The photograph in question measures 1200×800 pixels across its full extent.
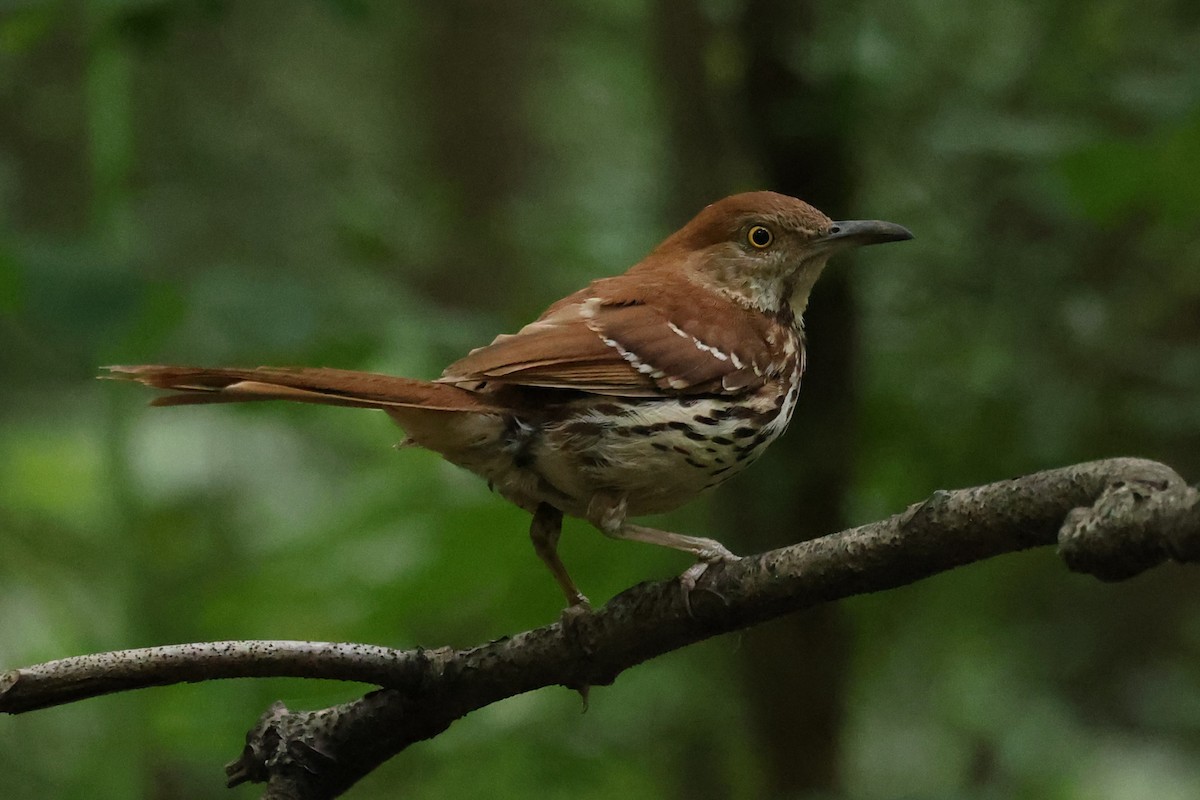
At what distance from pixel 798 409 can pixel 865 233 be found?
1.08 metres

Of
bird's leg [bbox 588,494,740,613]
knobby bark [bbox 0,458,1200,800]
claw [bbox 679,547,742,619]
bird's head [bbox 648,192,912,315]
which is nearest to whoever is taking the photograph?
knobby bark [bbox 0,458,1200,800]

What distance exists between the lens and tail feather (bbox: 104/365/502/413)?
229 cm

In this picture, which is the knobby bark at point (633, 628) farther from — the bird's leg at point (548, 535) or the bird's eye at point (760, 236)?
the bird's eye at point (760, 236)

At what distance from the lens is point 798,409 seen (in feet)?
14.3

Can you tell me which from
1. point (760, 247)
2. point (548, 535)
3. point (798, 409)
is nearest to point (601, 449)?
point (548, 535)

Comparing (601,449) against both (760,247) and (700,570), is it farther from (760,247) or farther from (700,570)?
(760,247)

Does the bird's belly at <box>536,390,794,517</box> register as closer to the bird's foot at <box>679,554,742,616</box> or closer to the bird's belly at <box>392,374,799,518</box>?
the bird's belly at <box>392,374,799,518</box>

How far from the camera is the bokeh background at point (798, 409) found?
380 centimetres

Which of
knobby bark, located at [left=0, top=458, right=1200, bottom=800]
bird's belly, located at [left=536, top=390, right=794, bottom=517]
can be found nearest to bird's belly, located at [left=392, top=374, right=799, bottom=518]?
bird's belly, located at [left=536, top=390, right=794, bottom=517]

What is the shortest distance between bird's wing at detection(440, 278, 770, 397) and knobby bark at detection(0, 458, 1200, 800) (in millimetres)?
709

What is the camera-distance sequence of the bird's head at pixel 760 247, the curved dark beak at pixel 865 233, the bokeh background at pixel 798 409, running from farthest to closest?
1. the bokeh background at pixel 798 409
2. the bird's head at pixel 760 247
3. the curved dark beak at pixel 865 233

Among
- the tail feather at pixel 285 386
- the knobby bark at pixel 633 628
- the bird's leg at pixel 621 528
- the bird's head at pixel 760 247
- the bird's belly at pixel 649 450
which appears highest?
the bird's head at pixel 760 247

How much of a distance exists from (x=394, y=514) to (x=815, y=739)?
5.19 ft

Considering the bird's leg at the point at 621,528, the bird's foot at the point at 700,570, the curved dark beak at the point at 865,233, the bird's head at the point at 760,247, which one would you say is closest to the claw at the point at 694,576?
the bird's foot at the point at 700,570
